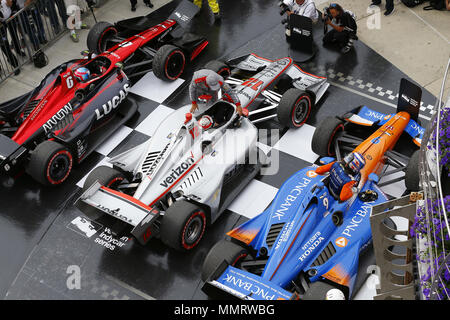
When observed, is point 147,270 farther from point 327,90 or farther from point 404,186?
point 327,90

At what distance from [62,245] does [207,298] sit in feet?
8.42

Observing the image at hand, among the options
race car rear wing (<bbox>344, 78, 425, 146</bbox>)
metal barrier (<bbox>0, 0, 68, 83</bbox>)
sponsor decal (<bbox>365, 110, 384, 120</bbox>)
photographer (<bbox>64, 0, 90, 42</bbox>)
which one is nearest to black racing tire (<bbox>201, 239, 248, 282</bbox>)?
race car rear wing (<bbox>344, 78, 425, 146</bbox>)

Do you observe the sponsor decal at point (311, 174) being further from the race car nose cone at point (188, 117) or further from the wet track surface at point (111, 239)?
the race car nose cone at point (188, 117)

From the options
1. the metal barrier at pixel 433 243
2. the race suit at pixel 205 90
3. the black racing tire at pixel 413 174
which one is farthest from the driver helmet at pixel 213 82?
the metal barrier at pixel 433 243

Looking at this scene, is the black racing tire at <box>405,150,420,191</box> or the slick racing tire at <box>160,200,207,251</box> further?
the black racing tire at <box>405,150,420,191</box>

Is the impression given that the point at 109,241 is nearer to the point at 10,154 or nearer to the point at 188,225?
the point at 188,225

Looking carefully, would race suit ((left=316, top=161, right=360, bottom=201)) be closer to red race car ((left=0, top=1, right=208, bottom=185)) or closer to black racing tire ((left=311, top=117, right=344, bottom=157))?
black racing tire ((left=311, top=117, right=344, bottom=157))

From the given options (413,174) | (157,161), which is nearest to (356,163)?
(413,174)

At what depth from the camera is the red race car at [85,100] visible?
1054 centimetres

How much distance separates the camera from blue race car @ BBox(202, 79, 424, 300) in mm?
8086

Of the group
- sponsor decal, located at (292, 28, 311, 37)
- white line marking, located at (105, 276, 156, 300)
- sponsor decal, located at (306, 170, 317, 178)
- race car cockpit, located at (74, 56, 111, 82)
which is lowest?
white line marking, located at (105, 276, 156, 300)

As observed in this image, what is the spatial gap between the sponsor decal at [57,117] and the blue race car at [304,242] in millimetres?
4038

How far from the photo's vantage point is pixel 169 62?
500 inches

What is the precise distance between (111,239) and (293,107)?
12.7ft
